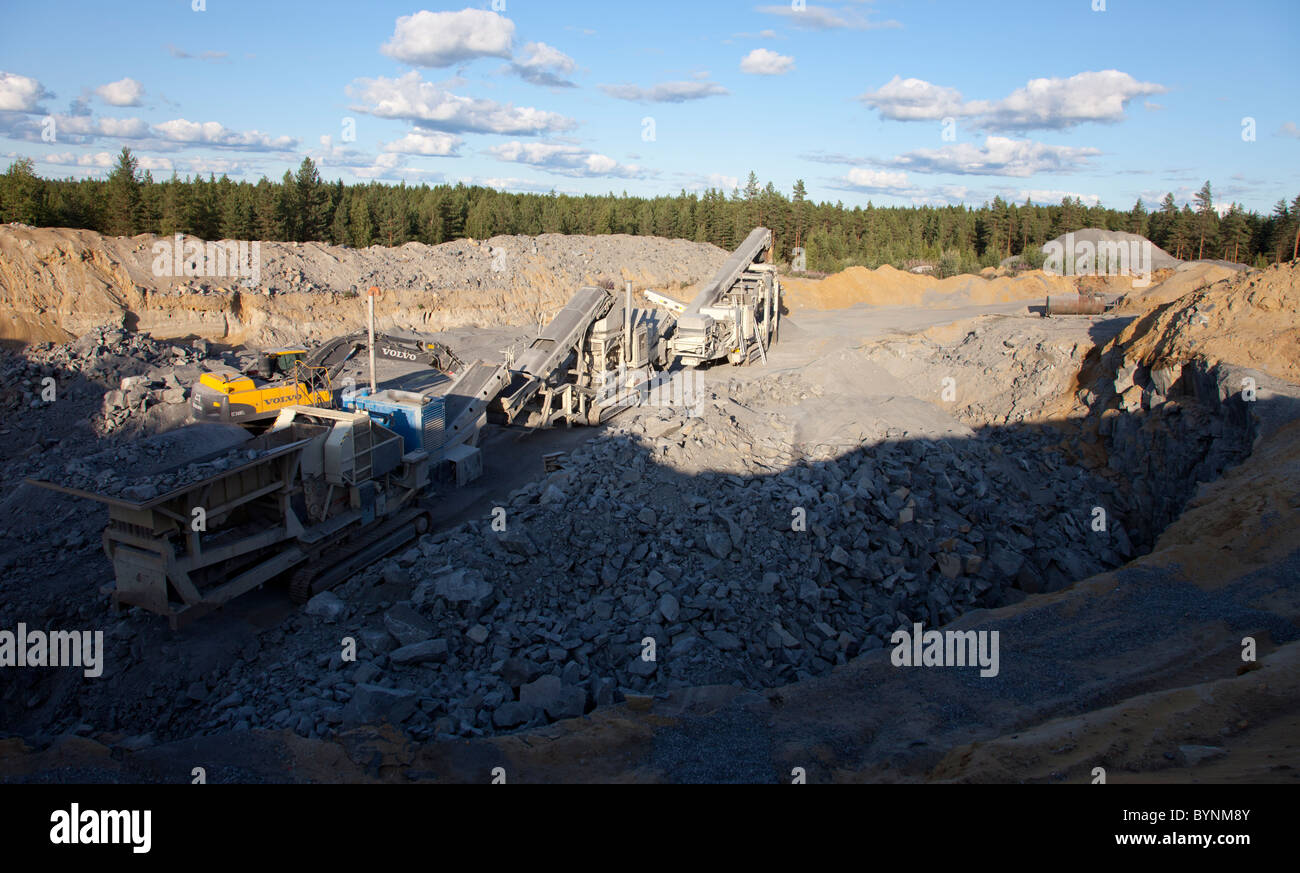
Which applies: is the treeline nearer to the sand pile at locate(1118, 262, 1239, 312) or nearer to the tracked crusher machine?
the sand pile at locate(1118, 262, 1239, 312)

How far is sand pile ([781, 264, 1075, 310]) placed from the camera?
3734 centimetres

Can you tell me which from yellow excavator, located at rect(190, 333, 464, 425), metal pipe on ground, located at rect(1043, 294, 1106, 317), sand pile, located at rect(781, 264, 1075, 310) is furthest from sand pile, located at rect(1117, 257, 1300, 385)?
sand pile, located at rect(781, 264, 1075, 310)

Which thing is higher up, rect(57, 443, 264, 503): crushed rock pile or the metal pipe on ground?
the metal pipe on ground

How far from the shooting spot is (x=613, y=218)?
5403cm

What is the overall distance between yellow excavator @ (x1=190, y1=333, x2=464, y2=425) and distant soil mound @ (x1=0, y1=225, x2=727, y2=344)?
281 inches

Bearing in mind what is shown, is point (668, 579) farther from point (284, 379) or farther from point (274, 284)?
point (274, 284)

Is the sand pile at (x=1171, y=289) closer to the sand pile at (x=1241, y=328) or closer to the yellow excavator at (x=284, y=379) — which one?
the sand pile at (x=1241, y=328)

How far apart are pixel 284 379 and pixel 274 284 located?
35.5 ft

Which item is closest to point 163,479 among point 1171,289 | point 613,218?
point 1171,289

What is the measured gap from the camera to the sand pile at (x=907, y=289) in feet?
123

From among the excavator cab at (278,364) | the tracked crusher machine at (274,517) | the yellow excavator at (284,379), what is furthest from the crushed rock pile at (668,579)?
the excavator cab at (278,364)
